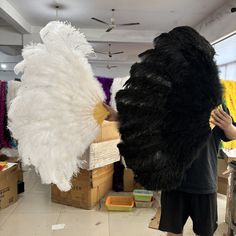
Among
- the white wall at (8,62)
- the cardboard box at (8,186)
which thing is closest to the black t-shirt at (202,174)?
the cardboard box at (8,186)

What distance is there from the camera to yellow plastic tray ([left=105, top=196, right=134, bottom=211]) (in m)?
3.07

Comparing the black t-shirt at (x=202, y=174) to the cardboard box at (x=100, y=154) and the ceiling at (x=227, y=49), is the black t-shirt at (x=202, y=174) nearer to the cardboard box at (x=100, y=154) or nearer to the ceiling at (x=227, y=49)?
the cardboard box at (x=100, y=154)

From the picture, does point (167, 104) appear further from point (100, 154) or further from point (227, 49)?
point (227, 49)

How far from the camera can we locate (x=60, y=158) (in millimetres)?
1149

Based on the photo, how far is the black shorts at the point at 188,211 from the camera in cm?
148

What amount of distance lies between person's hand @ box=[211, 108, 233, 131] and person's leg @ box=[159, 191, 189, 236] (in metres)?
0.41

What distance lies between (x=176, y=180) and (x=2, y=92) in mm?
2663

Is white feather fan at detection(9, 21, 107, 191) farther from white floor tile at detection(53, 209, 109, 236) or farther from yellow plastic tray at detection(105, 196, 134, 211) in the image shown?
yellow plastic tray at detection(105, 196, 134, 211)

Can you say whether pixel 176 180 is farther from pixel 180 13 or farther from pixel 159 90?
pixel 180 13

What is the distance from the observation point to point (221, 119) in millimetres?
1389

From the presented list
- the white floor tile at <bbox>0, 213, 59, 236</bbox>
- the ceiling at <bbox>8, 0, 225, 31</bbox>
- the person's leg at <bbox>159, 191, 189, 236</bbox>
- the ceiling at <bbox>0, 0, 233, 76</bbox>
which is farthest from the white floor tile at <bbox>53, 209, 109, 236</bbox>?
the ceiling at <bbox>8, 0, 225, 31</bbox>

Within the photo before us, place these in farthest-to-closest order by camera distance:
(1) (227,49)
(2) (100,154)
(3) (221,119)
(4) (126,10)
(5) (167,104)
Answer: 1. (1) (227,49)
2. (4) (126,10)
3. (2) (100,154)
4. (3) (221,119)
5. (5) (167,104)

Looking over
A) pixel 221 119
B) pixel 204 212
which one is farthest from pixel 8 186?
pixel 221 119

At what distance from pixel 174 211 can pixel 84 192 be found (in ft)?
5.90
